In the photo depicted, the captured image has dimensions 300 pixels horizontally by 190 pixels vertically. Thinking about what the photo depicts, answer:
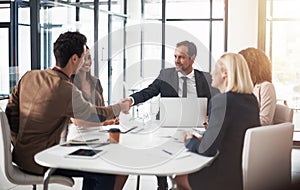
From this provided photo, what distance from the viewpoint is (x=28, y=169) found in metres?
2.75

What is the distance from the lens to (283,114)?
10.8 ft

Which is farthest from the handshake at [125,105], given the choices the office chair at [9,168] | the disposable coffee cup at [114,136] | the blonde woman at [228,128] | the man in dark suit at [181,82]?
the blonde woman at [228,128]

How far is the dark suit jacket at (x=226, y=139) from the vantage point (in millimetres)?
2369

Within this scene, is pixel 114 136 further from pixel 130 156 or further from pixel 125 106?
pixel 125 106

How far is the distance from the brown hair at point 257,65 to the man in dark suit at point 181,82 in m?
0.36

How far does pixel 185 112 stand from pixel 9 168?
1300 mm

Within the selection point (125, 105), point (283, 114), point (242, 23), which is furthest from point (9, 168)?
point (242, 23)

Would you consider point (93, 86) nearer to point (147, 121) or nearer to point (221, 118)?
point (147, 121)

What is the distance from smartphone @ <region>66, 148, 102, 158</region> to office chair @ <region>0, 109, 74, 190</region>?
408 mm

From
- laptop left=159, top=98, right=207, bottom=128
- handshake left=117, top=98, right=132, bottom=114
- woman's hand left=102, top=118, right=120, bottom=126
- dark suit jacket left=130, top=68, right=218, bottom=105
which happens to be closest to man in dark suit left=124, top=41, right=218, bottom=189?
dark suit jacket left=130, top=68, right=218, bottom=105

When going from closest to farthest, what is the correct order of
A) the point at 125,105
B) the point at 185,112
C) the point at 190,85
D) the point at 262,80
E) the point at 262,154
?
1. the point at 262,154
2. the point at 185,112
3. the point at 125,105
4. the point at 262,80
5. the point at 190,85

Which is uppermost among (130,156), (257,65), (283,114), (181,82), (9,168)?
(257,65)

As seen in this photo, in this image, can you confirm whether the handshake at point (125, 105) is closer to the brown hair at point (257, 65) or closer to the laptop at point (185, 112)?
the laptop at point (185, 112)

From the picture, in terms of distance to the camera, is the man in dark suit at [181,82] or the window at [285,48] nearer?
the man in dark suit at [181,82]
